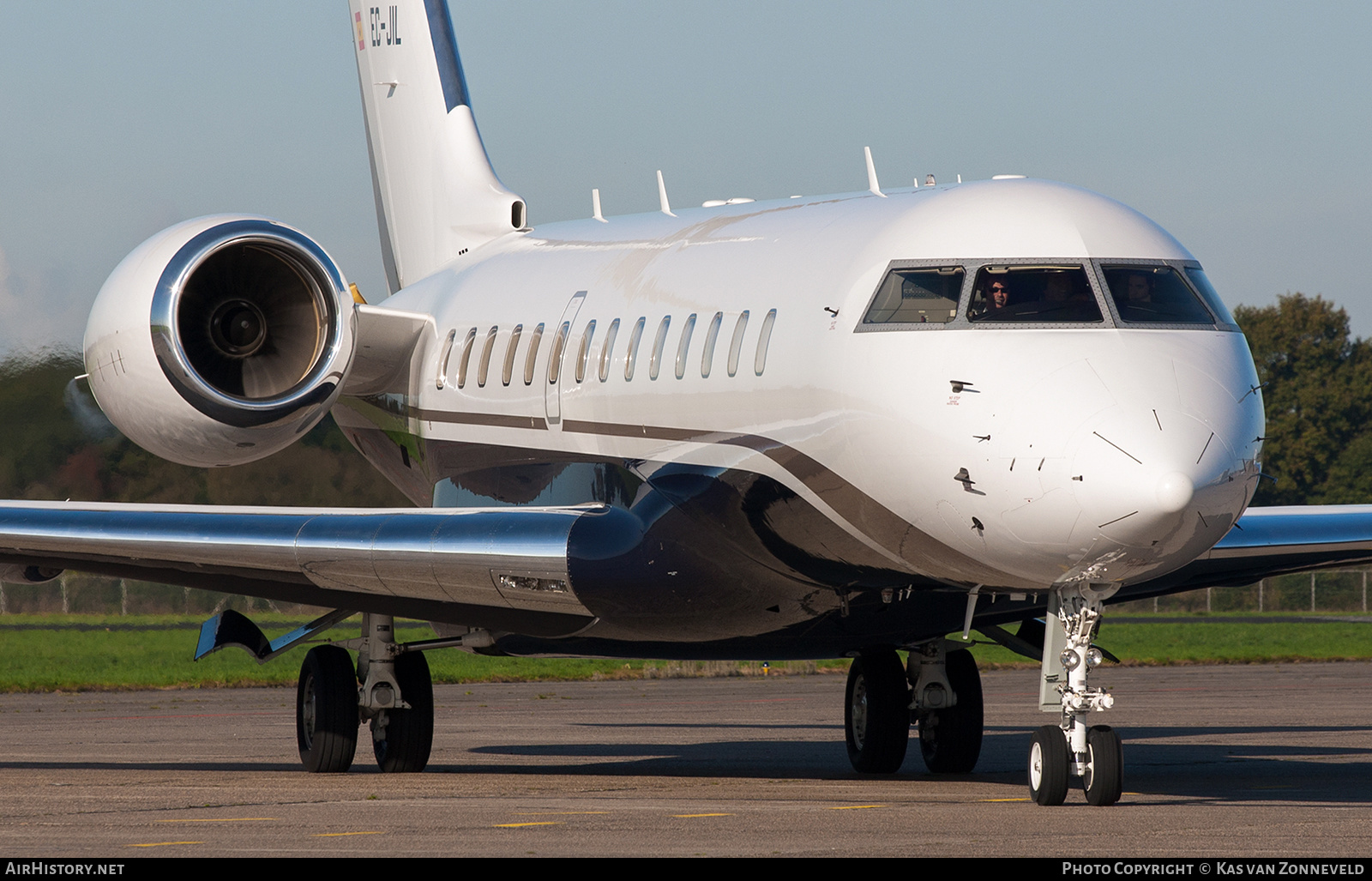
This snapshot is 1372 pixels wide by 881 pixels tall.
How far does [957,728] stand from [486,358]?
16.5ft

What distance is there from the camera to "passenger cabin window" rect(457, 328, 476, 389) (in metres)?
17.9

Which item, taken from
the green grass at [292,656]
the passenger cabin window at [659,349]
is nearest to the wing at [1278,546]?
the passenger cabin window at [659,349]

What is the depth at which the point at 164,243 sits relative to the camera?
1562 cm

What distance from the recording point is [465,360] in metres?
18.0

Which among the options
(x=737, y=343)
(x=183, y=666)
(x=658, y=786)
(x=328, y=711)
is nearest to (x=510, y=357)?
(x=328, y=711)

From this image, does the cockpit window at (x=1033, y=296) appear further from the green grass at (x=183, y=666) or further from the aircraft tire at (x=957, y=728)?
the green grass at (x=183, y=666)

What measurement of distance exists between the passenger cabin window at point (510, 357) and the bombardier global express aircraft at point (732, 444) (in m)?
0.03

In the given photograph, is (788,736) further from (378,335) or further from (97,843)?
(97,843)

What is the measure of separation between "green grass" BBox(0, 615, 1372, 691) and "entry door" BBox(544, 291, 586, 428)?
16.3 m

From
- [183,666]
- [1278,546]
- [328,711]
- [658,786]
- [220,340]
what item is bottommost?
[183,666]

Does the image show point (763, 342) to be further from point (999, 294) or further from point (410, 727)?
point (410, 727)

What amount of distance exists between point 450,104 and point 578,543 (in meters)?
9.40

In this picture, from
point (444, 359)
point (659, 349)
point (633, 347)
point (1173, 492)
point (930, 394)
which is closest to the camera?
point (1173, 492)

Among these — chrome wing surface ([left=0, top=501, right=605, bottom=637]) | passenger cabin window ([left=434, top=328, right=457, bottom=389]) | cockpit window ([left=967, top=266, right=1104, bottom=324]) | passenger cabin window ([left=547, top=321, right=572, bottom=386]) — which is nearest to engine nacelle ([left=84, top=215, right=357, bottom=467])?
chrome wing surface ([left=0, top=501, right=605, bottom=637])
